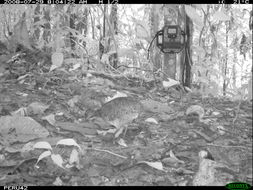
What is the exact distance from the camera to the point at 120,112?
2135 millimetres

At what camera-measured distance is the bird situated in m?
2.10

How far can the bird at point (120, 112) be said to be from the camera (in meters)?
2.10

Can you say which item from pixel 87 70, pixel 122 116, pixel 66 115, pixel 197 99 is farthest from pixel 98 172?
pixel 87 70

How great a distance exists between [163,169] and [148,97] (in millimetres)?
1155

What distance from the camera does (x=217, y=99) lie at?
8.50 ft

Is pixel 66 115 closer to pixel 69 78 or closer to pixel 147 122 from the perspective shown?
pixel 147 122
